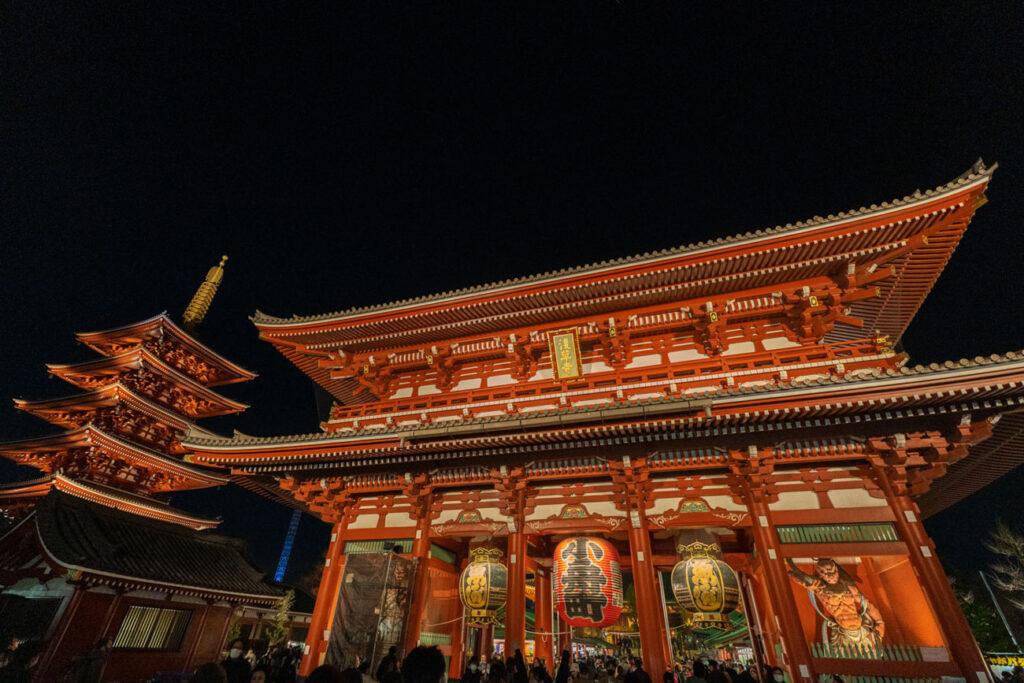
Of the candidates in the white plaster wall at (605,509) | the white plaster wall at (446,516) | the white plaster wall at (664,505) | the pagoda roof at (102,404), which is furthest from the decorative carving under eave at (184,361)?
the white plaster wall at (664,505)

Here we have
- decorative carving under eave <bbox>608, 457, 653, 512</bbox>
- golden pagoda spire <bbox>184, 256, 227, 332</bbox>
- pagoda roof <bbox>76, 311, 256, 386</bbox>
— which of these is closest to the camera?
decorative carving under eave <bbox>608, 457, 653, 512</bbox>

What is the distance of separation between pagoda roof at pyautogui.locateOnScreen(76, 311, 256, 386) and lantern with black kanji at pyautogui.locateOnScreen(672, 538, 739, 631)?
2992cm

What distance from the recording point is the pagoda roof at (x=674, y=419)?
7867mm

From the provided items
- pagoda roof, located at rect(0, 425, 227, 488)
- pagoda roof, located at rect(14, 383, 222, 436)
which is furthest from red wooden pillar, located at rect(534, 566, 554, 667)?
pagoda roof, located at rect(14, 383, 222, 436)

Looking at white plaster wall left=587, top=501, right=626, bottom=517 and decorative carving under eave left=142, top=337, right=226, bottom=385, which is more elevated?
decorative carving under eave left=142, top=337, right=226, bottom=385

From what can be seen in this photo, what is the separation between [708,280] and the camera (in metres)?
12.0

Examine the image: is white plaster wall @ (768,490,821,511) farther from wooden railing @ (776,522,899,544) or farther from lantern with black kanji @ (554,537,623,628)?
lantern with black kanji @ (554,537,623,628)

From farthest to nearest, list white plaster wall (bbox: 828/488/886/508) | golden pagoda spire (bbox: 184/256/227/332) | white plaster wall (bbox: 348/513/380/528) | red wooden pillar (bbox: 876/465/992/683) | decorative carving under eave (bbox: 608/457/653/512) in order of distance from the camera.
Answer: golden pagoda spire (bbox: 184/256/227/332), white plaster wall (bbox: 348/513/380/528), decorative carving under eave (bbox: 608/457/653/512), white plaster wall (bbox: 828/488/886/508), red wooden pillar (bbox: 876/465/992/683)

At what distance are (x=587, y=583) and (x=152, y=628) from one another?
15.8 m

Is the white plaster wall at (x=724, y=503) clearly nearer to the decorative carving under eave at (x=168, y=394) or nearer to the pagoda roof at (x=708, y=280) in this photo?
the pagoda roof at (x=708, y=280)

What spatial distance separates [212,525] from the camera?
1069 inches

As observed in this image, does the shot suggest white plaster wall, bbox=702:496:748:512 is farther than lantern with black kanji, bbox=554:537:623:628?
Yes

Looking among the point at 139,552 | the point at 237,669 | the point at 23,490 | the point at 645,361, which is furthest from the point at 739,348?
the point at 23,490

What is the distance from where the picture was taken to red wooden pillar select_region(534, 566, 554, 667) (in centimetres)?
1164
